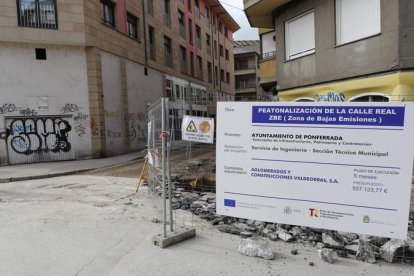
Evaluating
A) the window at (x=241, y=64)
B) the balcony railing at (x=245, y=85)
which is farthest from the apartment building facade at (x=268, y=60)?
the window at (x=241, y=64)

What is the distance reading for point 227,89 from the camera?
45.4 m

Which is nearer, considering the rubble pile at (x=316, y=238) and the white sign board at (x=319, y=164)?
the white sign board at (x=319, y=164)

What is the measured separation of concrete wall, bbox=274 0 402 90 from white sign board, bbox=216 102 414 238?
21.8ft

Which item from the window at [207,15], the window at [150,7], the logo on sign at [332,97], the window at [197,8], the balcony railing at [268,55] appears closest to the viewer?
the logo on sign at [332,97]

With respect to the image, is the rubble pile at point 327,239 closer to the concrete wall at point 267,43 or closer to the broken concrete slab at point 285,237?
the broken concrete slab at point 285,237

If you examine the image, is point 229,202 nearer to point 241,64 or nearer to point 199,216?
point 199,216

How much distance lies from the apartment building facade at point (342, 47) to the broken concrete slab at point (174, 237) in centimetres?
515

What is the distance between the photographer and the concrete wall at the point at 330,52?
918 cm

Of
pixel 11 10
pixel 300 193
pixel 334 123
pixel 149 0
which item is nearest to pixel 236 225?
pixel 300 193

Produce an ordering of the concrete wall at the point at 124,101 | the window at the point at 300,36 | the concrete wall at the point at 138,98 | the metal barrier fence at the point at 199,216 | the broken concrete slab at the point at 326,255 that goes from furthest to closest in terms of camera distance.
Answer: the concrete wall at the point at 138,98
the concrete wall at the point at 124,101
the window at the point at 300,36
the metal barrier fence at the point at 199,216
the broken concrete slab at the point at 326,255

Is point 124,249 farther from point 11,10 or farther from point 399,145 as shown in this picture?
point 11,10

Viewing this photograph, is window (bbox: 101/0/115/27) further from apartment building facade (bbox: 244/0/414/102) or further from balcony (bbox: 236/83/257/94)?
balcony (bbox: 236/83/257/94)

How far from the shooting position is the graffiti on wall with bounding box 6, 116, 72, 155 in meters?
16.0

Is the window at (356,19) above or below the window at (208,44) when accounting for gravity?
below
